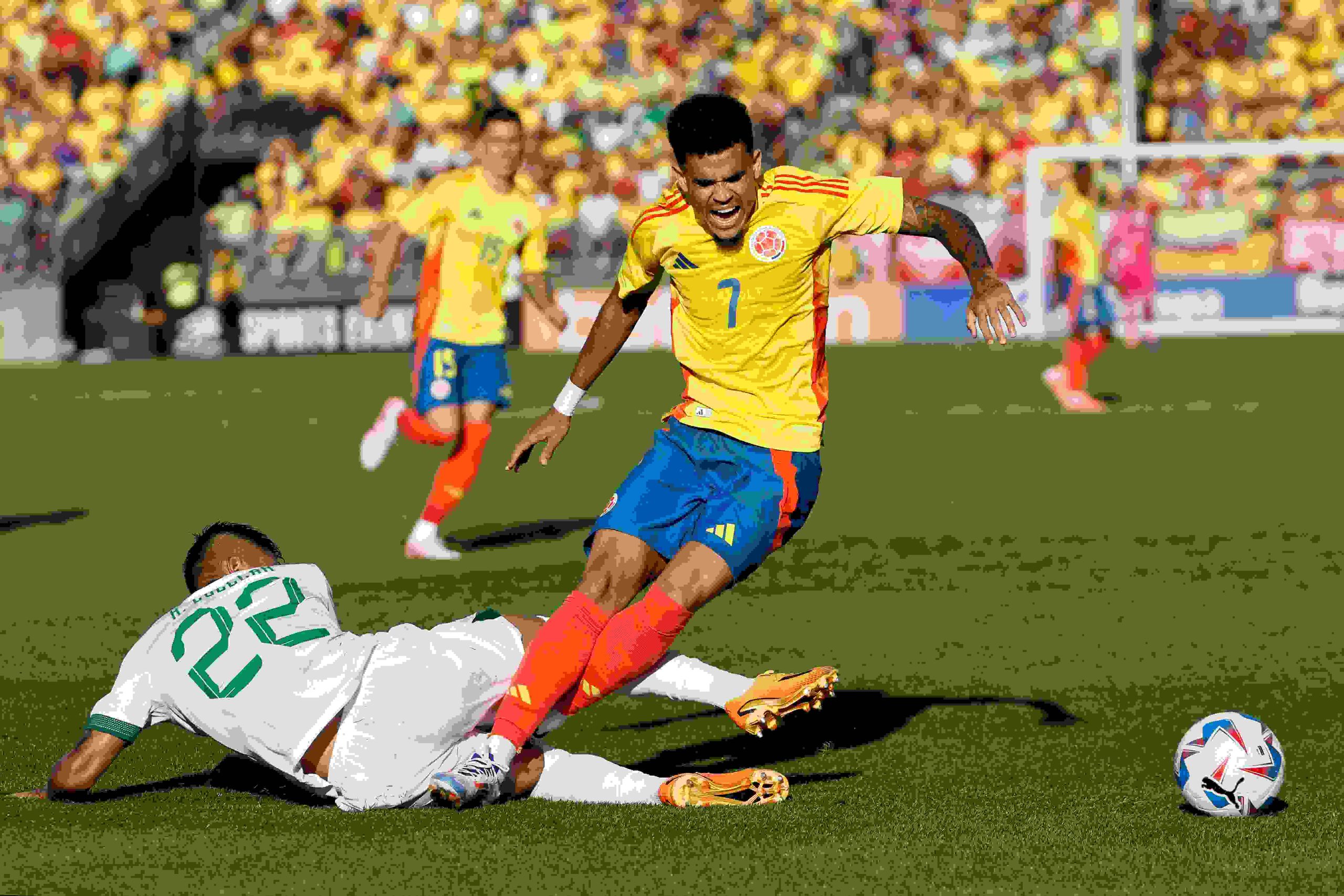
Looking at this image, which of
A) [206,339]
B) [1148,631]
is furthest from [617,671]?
[206,339]

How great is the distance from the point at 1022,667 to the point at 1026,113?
22.5 metres

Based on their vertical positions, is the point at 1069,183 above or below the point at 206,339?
above

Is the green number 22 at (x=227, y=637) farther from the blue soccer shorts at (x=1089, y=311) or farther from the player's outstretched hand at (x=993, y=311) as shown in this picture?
the blue soccer shorts at (x=1089, y=311)

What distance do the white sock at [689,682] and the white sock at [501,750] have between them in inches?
24.9

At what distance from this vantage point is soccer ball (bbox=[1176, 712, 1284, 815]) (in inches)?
212

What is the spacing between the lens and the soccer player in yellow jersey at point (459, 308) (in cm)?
1113

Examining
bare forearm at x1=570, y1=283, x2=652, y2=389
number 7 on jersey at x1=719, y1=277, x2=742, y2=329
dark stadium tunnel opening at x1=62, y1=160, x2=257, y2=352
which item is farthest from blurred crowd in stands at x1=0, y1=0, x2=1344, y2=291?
number 7 on jersey at x1=719, y1=277, x2=742, y2=329

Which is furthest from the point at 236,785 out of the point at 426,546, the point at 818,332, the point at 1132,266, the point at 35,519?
the point at 1132,266

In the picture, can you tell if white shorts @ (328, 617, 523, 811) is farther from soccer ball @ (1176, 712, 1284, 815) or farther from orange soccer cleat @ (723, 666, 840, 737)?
→ soccer ball @ (1176, 712, 1284, 815)

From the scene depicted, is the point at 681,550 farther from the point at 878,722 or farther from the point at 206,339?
the point at 206,339

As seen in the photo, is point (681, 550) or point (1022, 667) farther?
point (1022, 667)

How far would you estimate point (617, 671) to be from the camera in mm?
5855

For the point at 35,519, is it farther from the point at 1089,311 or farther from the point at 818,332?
the point at 1089,311

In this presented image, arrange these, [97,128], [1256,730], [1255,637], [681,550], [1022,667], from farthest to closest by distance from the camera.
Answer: [97,128] < [1255,637] < [1022,667] < [681,550] < [1256,730]
